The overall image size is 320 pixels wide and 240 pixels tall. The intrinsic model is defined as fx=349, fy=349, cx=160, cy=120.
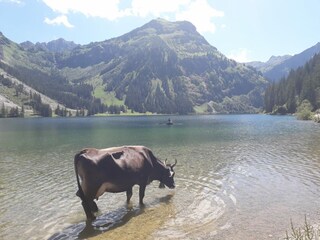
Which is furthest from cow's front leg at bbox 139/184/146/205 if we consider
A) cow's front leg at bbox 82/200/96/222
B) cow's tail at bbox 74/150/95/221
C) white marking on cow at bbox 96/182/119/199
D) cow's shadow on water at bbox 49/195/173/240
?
cow's tail at bbox 74/150/95/221

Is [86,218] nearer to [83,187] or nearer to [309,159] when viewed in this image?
[83,187]

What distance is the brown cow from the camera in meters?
17.6

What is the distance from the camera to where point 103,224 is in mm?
17672

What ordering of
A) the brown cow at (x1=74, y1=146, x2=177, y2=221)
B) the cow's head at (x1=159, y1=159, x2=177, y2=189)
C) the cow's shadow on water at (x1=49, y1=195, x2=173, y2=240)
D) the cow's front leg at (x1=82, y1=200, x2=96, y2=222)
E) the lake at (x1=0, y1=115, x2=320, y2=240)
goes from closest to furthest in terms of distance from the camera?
1. the cow's shadow on water at (x1=49, y1=195, x2=173, y2=240)
2. the lake at (x1=0, y1=115, x2=320, y2=240)
3. the brown cow at (x1=74, y1=146, x2=177, y2=221)
4. the cow's front leg at (x1=82, y1=200, x2=96, y2=222)
5. the cow's head at (x1=159, y1=159, x2=177, y2=189)

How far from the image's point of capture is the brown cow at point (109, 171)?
57.6 ft

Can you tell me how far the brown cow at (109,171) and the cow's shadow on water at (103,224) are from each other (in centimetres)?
65

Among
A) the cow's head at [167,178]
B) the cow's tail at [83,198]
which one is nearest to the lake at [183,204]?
the cow's tail at [83,198]

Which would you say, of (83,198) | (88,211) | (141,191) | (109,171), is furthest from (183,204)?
(83,198)

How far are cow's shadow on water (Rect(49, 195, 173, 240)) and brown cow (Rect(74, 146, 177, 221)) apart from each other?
2.15ft

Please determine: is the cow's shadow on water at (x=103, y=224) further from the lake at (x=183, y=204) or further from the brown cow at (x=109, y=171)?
the brown cow at (x=109, y=171)

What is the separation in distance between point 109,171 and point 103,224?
105 inches

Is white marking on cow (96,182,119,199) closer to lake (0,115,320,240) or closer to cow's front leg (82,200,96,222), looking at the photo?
cow's front leg (82,200,96,222)

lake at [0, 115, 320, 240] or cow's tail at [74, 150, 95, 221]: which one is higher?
cow's tail at [74, 150, 95, 221]

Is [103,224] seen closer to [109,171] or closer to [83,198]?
[83,198]
